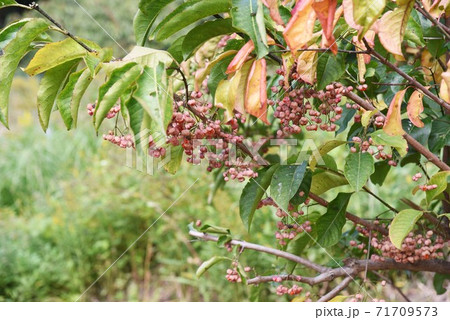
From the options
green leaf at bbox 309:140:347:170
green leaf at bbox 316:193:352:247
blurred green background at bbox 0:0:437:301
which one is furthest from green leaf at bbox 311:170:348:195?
blurred green background at bbox 0:0:437:301

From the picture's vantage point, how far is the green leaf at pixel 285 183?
2.97 feet

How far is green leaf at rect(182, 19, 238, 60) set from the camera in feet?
2.66

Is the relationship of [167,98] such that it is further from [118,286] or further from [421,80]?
[118,286]

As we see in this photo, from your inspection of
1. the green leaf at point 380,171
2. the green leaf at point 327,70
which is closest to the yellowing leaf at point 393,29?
the green leaf at point 327,70

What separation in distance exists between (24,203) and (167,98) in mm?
2818

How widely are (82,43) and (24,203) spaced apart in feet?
8.81

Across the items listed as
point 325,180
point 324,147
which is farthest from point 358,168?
Result: point 325,180

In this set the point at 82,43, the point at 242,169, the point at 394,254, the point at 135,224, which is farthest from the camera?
the point at 135,224

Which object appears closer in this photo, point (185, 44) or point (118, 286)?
point (185, 44)

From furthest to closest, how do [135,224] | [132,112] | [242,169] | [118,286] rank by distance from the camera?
1. [135,224]
2. [118,286]
3. [242,169]
4. [132,112]

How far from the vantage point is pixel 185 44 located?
82cm
